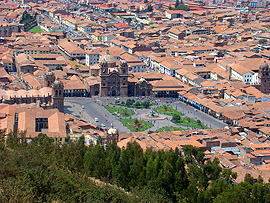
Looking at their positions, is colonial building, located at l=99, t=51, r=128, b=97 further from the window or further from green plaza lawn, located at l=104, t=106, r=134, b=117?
the window

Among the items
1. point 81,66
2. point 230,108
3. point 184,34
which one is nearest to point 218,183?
point 230,108

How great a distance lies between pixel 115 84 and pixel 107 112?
22.0ft

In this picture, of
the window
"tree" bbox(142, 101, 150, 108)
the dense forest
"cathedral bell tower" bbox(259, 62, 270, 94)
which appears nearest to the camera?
the dense forest

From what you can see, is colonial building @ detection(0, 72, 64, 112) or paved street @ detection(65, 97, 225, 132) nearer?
colonial building @ detection(0, 72, 64, 112)

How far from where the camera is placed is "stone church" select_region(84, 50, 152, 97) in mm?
58906

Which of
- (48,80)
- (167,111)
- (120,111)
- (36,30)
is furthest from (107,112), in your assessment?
(36,30)

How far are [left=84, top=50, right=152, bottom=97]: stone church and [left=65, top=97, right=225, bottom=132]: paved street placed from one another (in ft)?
3.97

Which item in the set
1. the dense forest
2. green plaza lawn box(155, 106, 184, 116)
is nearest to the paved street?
green plaza lawn box(155, 106, 184, 116)

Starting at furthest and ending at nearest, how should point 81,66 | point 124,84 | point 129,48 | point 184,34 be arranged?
point 184,34 < point 129,48 < point 81,66 < point 124,84

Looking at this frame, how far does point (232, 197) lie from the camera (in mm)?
27891

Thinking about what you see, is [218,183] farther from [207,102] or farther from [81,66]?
[81,66]

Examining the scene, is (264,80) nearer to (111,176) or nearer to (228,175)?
(228,175)

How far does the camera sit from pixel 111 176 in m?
32.2

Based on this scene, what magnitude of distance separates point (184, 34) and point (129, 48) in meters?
14.1
